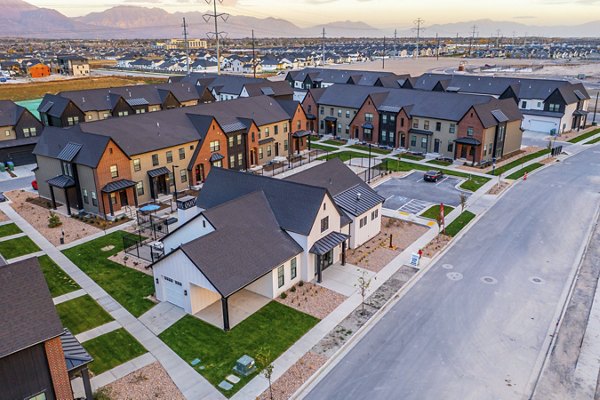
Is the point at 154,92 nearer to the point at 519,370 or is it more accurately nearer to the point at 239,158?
the point at 239,158

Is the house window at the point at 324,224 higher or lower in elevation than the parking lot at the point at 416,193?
higher

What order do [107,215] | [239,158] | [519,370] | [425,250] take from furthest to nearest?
[239,158], [107,215], [425,250], [519,370]

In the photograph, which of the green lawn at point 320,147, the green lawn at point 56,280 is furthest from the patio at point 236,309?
the green lawn at point 320,147

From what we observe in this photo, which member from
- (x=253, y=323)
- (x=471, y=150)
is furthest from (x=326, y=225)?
(x=471, y=150)

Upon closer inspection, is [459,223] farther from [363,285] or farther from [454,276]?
[363,285]

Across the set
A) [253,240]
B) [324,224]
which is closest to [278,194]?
[324,224]

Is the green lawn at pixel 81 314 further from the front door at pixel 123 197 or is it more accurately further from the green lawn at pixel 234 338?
the front door at pixel 123 197
